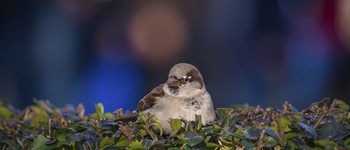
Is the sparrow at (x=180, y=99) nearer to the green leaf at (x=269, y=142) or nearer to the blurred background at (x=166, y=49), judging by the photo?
the green leaf at (x=269, y=142)

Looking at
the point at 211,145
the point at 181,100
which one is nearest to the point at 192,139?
the point at 211,145

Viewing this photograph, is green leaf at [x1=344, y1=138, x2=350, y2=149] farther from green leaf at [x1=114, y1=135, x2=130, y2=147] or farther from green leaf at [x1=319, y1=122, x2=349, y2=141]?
green leaf at [x1=114, y1=135, x2=130, y2=147]

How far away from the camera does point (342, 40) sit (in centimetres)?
596

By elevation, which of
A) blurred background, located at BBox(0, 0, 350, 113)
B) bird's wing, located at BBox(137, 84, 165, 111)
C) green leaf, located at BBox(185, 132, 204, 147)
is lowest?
green leaf, located at BBox(185, 132, 204, 147)

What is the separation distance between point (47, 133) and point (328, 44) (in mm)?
5199

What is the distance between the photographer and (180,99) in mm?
2227

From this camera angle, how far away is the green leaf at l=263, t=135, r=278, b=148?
5.04ft

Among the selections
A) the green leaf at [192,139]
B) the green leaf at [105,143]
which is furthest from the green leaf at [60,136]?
the green leaf at [192,139]

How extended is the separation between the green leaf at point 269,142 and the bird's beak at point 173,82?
778mm

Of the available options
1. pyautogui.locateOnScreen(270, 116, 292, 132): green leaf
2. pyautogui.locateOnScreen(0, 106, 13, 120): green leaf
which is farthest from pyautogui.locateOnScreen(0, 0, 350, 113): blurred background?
pyautogui.locateOnScreen(270, 116, 292, 132): green leaf

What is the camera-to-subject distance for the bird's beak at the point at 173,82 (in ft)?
7.20

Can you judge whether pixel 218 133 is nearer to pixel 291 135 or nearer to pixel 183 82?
pixel 291 135

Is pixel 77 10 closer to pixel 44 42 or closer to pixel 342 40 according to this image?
pixel 44 42

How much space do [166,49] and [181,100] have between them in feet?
15.3
